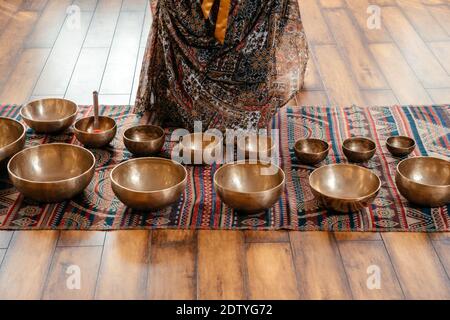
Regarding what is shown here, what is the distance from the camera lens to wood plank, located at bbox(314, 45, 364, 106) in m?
3.26

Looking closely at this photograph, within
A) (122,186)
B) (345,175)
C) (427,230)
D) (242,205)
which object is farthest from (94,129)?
(427,230)

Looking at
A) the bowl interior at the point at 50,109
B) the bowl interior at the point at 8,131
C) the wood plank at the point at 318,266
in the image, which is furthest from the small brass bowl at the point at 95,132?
the wood plank at the point at 318,266

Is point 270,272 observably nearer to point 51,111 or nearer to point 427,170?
point 427,170

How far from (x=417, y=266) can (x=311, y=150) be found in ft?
2.48

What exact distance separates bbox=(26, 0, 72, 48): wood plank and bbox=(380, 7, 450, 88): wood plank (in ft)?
6.43

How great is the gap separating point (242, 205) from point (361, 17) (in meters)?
2.37

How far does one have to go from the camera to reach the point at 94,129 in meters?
2.82

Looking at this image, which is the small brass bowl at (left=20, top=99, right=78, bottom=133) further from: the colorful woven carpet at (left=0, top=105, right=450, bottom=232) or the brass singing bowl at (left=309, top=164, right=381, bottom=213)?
the brass singing bowl at (left=309, top=164, right=381, bottom=213)

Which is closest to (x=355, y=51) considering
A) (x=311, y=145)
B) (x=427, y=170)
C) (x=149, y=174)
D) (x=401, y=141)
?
(x=401, y=141)

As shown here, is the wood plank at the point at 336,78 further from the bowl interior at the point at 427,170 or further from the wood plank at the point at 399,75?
the bowl interior at the point at 427,170

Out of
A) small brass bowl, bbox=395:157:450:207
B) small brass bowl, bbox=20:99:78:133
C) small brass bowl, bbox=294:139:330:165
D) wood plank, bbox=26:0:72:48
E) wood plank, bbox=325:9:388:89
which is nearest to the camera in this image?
small brass bowl, bbox=395:157:450:207

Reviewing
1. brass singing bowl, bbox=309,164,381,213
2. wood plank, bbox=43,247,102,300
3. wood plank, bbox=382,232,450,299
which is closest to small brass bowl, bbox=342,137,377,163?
brass singing bowl, bbox=309,164,381,213

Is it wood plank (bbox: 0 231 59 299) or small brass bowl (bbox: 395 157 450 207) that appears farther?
small brass bowl (bbox: 395 157 450 207)

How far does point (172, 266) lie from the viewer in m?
2.13
